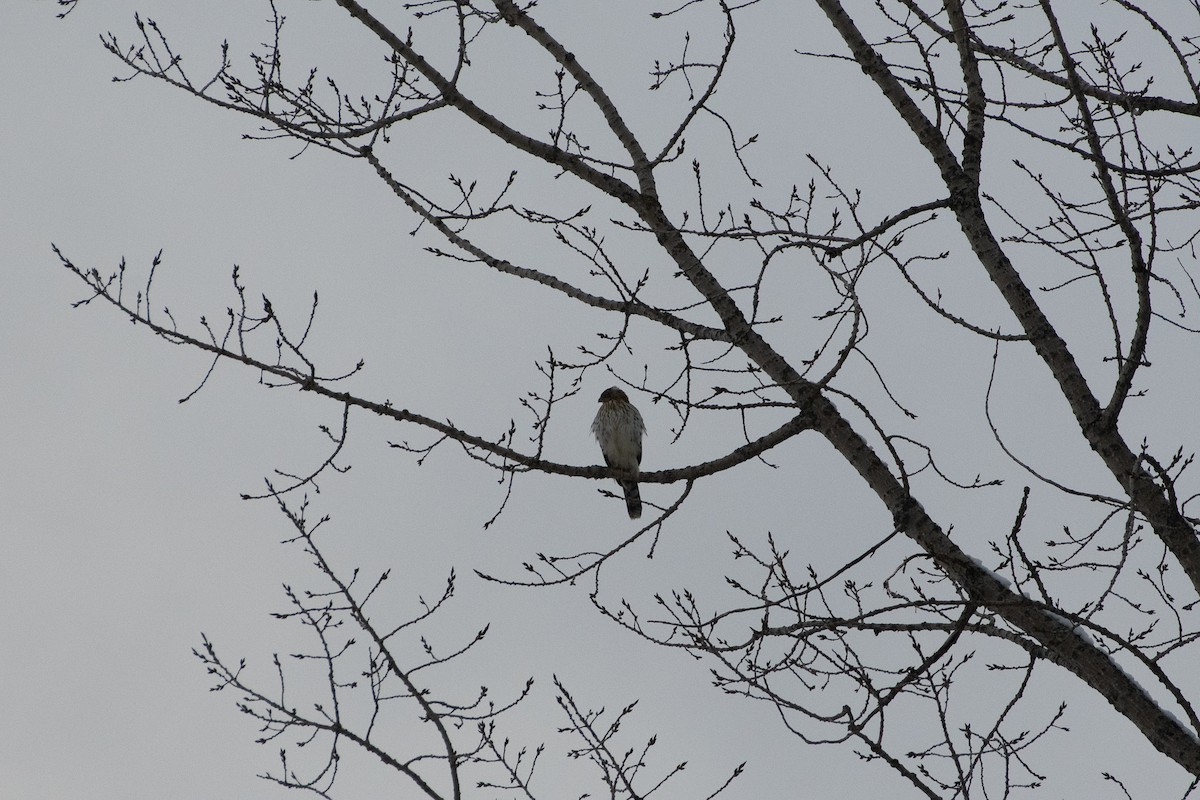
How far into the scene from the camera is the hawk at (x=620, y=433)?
8633 mm

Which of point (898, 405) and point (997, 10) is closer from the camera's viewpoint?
point (898, 405)

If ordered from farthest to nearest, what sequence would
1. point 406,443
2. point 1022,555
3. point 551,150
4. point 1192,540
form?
point 551,150
point 406,443
point 1192,540
point 1022,555

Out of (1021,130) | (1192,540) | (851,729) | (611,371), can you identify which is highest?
(1021,130)

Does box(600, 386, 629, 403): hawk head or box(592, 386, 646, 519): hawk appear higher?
box(600, 386, 629, 403): hawk head

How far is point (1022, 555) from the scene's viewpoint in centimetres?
294

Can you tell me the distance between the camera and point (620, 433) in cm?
862

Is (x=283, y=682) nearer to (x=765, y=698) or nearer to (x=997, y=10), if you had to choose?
(x=765, y=698)

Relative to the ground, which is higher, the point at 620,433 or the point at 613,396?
the point at 613,396

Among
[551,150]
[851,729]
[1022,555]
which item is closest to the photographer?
[1022,555]

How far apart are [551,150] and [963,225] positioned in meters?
1.59

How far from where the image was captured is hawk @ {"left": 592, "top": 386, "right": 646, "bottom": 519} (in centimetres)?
863

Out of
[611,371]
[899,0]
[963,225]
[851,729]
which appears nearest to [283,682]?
[611,371]

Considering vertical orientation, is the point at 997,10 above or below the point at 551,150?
above

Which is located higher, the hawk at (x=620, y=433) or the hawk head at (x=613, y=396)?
the hawk head at (x=613, y=396)
